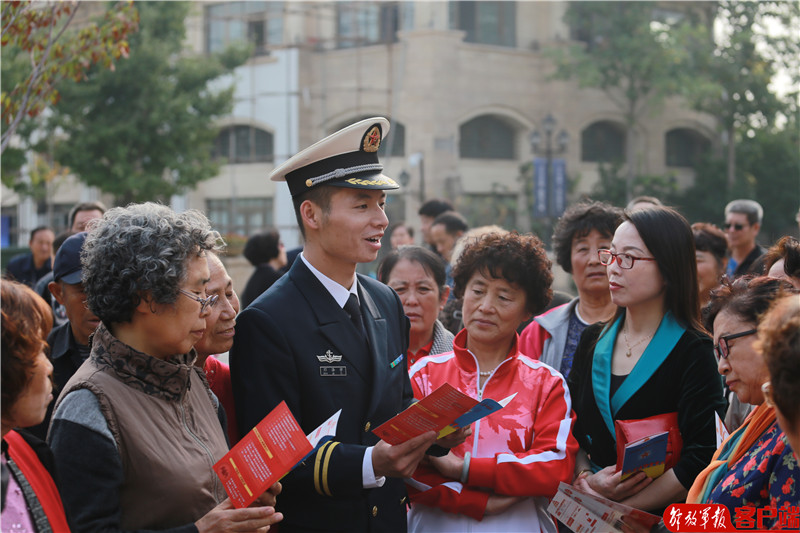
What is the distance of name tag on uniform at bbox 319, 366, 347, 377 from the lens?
119 inches

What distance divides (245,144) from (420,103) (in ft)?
21.2

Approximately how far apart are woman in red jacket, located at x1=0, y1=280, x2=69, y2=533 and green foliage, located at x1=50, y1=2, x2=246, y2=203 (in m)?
18.6

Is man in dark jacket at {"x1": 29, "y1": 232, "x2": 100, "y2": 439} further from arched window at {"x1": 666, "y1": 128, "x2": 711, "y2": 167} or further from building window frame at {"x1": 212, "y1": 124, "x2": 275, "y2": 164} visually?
arched window at {"x1": 666, "y1": 128, "x2": 711, "y2": 167}

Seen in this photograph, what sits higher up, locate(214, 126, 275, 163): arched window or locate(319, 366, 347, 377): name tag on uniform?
locate(214, 126, 275, 163): arched window

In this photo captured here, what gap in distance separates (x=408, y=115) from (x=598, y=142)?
691cm

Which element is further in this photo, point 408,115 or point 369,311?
point 408,115

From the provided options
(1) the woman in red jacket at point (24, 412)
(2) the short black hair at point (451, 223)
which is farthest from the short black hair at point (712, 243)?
(1) the woman in red jacket at point (24, 412)

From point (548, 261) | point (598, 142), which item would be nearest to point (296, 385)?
point (548, 261)

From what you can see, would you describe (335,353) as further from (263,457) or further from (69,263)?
(69,263)

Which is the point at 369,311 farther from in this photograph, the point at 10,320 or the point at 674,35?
the point at 674,35

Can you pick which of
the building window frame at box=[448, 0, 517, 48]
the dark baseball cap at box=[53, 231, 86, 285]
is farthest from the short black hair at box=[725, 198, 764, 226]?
the building window frame at box=[448, 0, 517, 48]

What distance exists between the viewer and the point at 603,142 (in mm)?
27922

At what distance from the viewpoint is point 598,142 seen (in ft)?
91.4

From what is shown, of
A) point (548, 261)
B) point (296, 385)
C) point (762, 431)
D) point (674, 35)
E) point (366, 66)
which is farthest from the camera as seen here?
point (366, 66)
